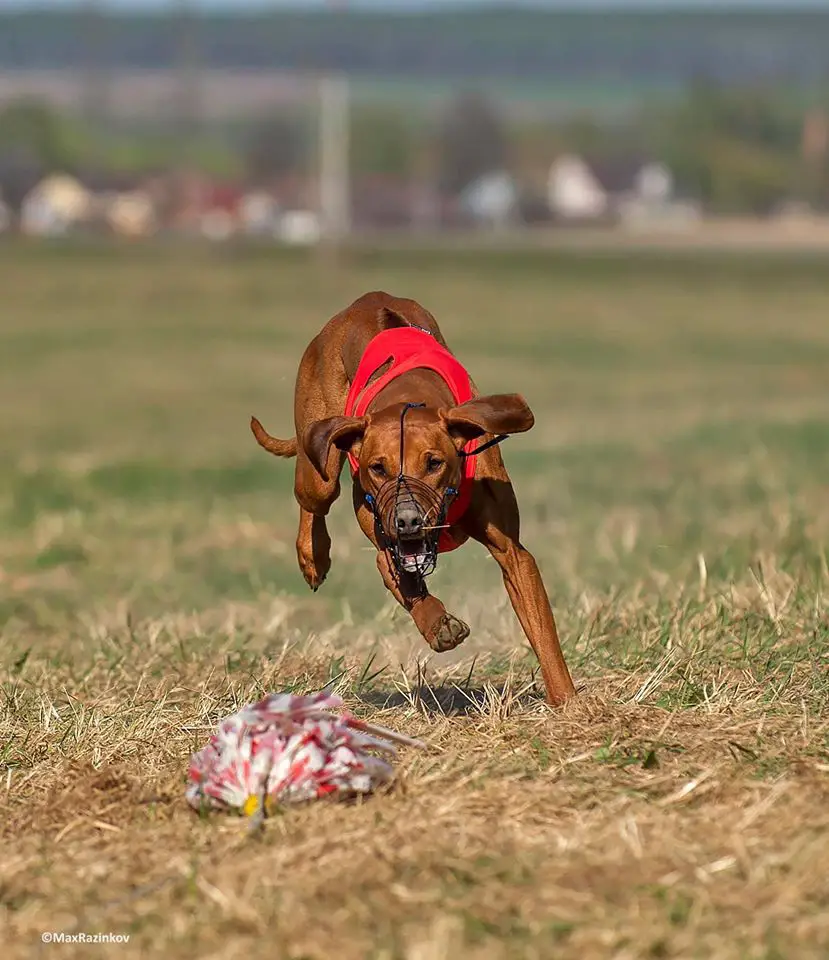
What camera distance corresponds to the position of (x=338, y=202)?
4881 centimetres

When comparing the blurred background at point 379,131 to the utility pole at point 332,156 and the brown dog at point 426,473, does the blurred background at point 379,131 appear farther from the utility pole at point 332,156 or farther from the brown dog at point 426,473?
the brown dog at point 426,473

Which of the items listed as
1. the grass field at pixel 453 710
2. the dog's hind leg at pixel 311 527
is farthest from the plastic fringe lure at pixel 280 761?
the dog's hind leg at pixel 311 527

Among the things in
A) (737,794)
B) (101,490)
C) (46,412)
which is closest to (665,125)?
(46,412)

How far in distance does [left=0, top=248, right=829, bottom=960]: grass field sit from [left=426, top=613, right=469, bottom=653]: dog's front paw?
0.22m

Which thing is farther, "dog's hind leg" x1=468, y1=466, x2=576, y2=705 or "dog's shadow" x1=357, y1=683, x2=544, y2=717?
"dog's hind leg" x1=468, y1=466, x2=576, y2=705

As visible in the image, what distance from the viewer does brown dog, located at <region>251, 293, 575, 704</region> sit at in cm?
580

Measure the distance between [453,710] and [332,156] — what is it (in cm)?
4448

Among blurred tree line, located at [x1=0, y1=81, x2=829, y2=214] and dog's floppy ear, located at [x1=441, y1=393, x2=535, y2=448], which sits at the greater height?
dog's floppy ear, located at [x1=441, y1=393, x2=535, y2=448]

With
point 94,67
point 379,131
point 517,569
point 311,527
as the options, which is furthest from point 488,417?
point 379,131

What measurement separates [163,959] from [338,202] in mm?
45399

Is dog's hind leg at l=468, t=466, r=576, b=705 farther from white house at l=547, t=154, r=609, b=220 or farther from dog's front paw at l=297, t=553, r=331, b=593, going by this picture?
white house at l=547, t=154, r=609, b=220

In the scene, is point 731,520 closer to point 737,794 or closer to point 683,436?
point 683,436

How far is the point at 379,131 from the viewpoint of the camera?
6938 centimetres

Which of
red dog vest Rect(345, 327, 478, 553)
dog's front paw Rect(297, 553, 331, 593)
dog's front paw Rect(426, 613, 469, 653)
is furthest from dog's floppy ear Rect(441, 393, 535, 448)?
dog's front paw Rect(297, 553, 331, 593)
